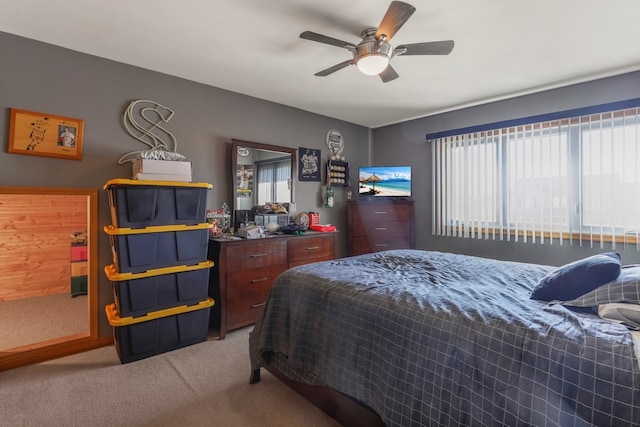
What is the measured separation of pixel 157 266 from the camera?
2414 mm

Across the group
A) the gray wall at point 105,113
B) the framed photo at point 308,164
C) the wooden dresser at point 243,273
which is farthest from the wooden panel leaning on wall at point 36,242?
the framed photo at point 308,164

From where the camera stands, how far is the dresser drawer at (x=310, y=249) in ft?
10.7

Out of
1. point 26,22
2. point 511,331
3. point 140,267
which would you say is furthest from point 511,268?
point 26,22

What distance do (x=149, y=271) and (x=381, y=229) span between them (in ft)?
8.99

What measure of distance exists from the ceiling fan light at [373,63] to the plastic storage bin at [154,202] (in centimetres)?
156

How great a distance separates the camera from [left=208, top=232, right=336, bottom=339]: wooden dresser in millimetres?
2740

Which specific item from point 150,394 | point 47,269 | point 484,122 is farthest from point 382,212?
point 47,269

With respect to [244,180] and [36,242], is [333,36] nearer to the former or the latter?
[244,180]

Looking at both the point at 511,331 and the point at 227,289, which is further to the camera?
the point at 227,289

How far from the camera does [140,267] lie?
2338 mm

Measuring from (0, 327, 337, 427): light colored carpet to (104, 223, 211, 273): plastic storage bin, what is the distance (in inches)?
28.7

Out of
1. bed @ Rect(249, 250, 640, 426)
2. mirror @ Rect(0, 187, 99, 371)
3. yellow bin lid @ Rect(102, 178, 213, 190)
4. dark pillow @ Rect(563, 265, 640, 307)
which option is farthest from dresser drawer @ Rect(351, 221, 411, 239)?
mirror @ Rect(0, 187, 99, 371)

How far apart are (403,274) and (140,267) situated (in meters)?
1.92

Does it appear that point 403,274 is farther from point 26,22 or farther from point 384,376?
point 26,22
